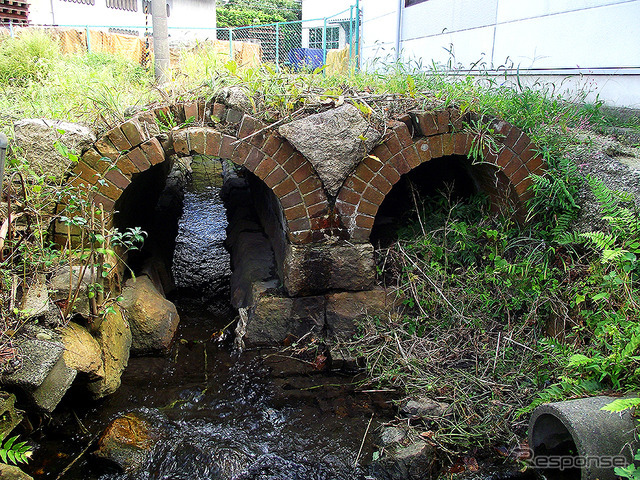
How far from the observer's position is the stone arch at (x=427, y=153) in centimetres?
417

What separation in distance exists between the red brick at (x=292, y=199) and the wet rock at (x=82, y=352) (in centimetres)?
188

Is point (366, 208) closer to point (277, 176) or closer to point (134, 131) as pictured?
point (277, 176)

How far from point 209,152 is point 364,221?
59.0 inches

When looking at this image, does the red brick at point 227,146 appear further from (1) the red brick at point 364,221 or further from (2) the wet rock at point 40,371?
(2) the wet rock at point 40,371

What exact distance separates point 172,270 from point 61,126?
9.53ft

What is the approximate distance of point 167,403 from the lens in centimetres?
376

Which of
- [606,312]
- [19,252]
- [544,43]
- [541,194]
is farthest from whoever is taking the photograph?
[544,43]

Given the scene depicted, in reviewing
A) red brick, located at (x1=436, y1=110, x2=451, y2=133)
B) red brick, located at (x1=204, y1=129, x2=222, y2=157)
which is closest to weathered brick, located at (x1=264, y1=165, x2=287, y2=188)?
red brick, located at (x1=204, y1=129, x2=222, y2=157)

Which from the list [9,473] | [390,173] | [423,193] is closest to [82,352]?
[9,473]

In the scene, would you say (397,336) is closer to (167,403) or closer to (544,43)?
(167,403)

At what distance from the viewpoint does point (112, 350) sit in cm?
389

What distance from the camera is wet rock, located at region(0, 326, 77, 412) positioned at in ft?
9.02

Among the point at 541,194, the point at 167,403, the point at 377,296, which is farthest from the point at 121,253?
the point at 541,194

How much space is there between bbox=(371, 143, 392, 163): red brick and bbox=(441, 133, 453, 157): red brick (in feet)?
1.62
